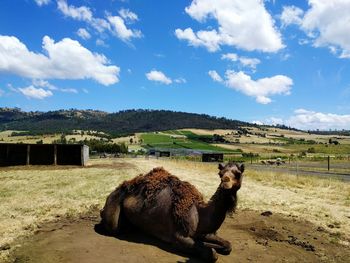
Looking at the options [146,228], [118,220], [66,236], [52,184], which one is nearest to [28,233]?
[66,236]

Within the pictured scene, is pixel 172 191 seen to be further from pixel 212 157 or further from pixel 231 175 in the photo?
pixel 212 157

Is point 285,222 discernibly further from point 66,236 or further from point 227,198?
point 66,236

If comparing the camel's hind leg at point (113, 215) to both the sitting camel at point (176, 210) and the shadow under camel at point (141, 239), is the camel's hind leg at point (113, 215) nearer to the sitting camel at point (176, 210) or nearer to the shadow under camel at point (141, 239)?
the sitting camel at point (176, 210)

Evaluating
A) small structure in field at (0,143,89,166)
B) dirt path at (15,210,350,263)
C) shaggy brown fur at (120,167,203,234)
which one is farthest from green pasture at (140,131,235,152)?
shaggy brown fur at (120,167,203,234)

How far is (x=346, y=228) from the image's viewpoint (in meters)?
13.0

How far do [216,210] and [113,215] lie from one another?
136 inches

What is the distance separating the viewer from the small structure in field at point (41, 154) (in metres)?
37.1

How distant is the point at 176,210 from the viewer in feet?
32.0

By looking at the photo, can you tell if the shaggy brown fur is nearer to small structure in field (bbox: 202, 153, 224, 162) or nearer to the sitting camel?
the sitting camel

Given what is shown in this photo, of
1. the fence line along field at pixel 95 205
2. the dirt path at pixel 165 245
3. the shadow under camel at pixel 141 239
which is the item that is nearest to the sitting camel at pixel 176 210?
the shadow under camel at pixel 141 239

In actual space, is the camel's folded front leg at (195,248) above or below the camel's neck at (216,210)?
below

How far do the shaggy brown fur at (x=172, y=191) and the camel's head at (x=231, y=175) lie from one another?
1570 mm

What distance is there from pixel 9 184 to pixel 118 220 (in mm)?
13253

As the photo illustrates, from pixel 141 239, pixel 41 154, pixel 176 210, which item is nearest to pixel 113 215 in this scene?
pixel 141 239
